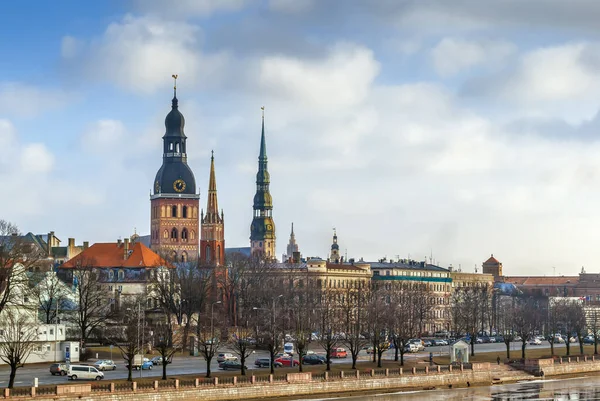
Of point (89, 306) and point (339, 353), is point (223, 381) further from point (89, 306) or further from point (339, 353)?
point (89, 306)

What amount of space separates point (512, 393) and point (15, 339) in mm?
48166

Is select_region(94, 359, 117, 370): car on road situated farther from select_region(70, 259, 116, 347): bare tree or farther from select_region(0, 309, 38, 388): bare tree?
select_region(70, 259, 116, 347): bare tree

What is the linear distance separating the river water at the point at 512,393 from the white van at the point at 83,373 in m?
17.7

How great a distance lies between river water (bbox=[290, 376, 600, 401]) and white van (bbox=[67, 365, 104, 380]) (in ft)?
58.1

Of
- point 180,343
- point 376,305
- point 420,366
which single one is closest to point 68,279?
point 180,343

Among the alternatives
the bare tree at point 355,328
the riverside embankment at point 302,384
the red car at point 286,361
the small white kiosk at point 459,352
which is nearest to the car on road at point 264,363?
the red car at point 286,361

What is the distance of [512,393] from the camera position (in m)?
124

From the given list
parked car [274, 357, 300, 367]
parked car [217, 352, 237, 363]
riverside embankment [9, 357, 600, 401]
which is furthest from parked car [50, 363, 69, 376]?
parked car [274, 357, 300, 367]

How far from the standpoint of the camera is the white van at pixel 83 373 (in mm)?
107438

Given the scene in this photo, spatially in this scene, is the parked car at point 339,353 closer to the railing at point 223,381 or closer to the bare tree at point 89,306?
the railing at point 223,381

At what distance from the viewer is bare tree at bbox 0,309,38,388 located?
97.7 metres

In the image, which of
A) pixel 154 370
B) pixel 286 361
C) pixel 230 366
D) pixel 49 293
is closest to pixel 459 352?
pixel 286 361

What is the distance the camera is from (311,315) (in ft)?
534

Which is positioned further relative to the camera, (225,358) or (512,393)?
(225,358)
